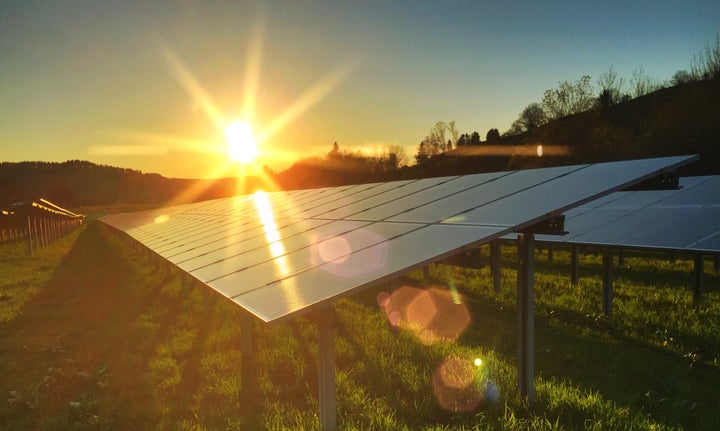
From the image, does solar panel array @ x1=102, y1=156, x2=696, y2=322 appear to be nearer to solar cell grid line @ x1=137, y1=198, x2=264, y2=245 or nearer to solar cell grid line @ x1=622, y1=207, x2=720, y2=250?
solar cell grid line @ x1=622, y1=207, x2=720, y2=250

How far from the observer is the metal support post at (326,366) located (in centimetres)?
461

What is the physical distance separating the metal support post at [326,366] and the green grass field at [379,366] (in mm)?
1153

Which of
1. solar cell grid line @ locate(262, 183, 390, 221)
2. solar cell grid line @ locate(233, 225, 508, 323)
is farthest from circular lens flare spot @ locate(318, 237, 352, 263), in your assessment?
solar cell grid line @ locate(262, 183, 390, 221)

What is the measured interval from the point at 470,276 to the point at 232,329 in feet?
33.3

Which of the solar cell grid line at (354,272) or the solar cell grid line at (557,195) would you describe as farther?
the solar cell grid line at (557,195)

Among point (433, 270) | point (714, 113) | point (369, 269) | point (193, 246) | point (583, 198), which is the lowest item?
point (433, 270)

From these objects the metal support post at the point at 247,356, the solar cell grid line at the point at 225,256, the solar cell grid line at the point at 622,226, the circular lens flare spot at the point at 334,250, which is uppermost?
the circular lens flare spot at the point at 334,250

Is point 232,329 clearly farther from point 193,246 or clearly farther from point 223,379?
point 223,379

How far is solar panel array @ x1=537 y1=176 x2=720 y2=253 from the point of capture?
11.2 m

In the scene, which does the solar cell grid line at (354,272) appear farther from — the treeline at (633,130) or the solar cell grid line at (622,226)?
the treeline at (633,130)

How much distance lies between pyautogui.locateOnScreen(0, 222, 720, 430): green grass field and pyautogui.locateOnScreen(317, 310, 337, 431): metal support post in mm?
1153

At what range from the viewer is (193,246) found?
37.0 ft

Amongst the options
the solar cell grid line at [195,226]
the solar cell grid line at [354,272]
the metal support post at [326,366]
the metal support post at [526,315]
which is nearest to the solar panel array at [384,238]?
the solar cell grid line at [354,272]

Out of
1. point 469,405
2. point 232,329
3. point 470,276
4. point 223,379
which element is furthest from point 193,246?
point 470,276
